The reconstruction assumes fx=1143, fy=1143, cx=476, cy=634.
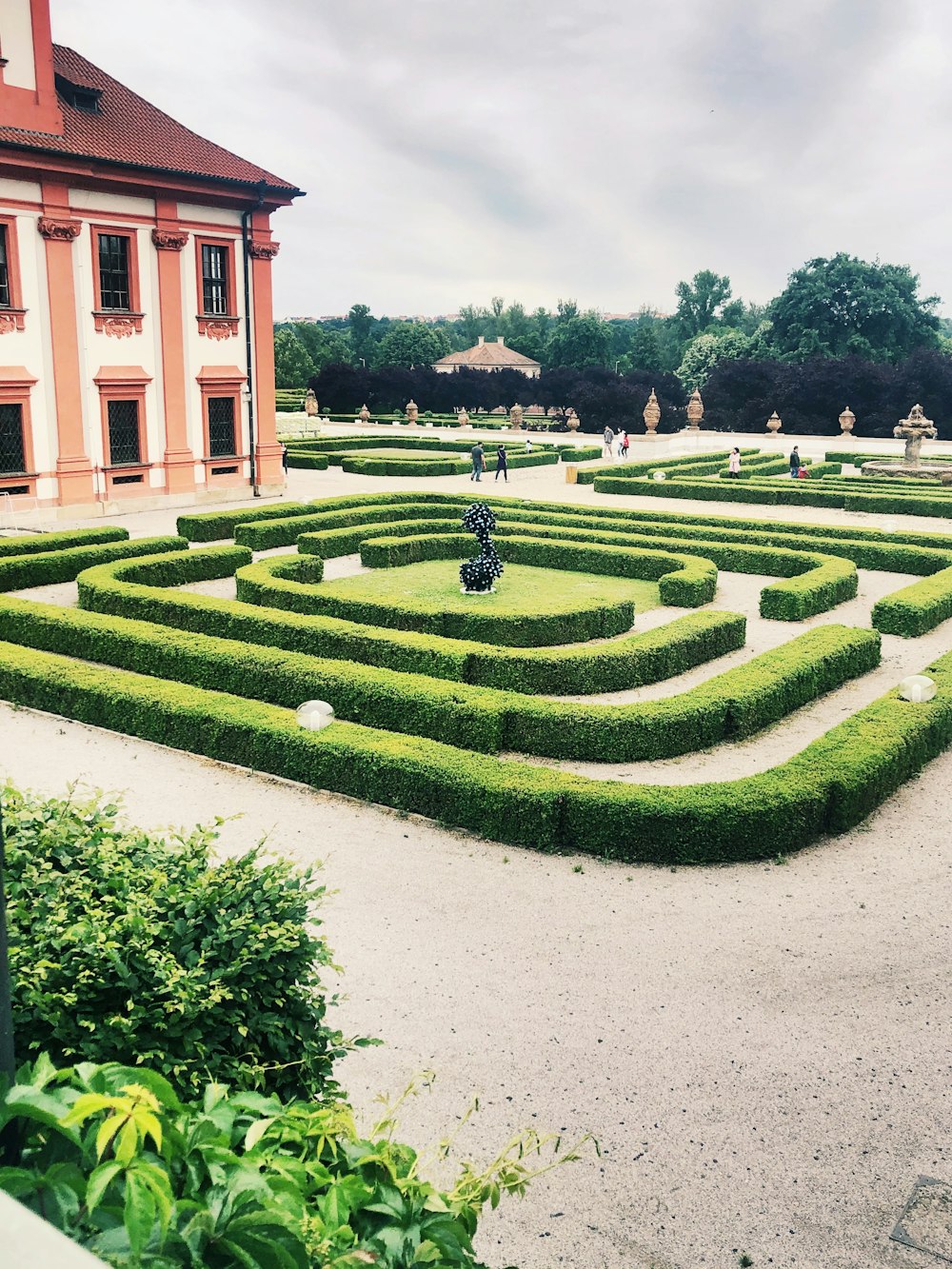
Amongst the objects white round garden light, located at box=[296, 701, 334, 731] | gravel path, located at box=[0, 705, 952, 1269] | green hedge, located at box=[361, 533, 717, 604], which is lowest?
gravel path, located at box=[0, 705, 952, 1269]

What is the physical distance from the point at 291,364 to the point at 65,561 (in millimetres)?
65615

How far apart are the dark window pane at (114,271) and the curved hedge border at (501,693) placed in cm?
1468

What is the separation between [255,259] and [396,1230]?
3070 cm

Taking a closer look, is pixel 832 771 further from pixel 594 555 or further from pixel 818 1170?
pixel 594 555

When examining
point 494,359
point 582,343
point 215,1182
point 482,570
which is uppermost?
point 582,343

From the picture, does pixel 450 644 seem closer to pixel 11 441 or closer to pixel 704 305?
pixel 11 441

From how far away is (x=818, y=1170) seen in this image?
5.66m

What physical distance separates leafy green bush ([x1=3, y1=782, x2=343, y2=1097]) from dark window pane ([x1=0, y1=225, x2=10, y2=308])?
22864mm

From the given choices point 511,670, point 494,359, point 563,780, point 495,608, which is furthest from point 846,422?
point 494,359

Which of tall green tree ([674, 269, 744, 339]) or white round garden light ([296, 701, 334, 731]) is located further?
tall green tree ([674, 269, 744, 339])

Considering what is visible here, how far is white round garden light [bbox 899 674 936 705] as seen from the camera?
12.2 meters

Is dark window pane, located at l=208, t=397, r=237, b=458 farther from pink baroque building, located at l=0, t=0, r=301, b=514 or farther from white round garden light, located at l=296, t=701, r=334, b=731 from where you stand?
white round garden light, located at l=296, t=701, r=334, b=731

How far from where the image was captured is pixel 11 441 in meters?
25.4

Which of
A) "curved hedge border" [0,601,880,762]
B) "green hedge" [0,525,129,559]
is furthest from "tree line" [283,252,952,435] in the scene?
"curved hedge border" [0,601,880,762]
